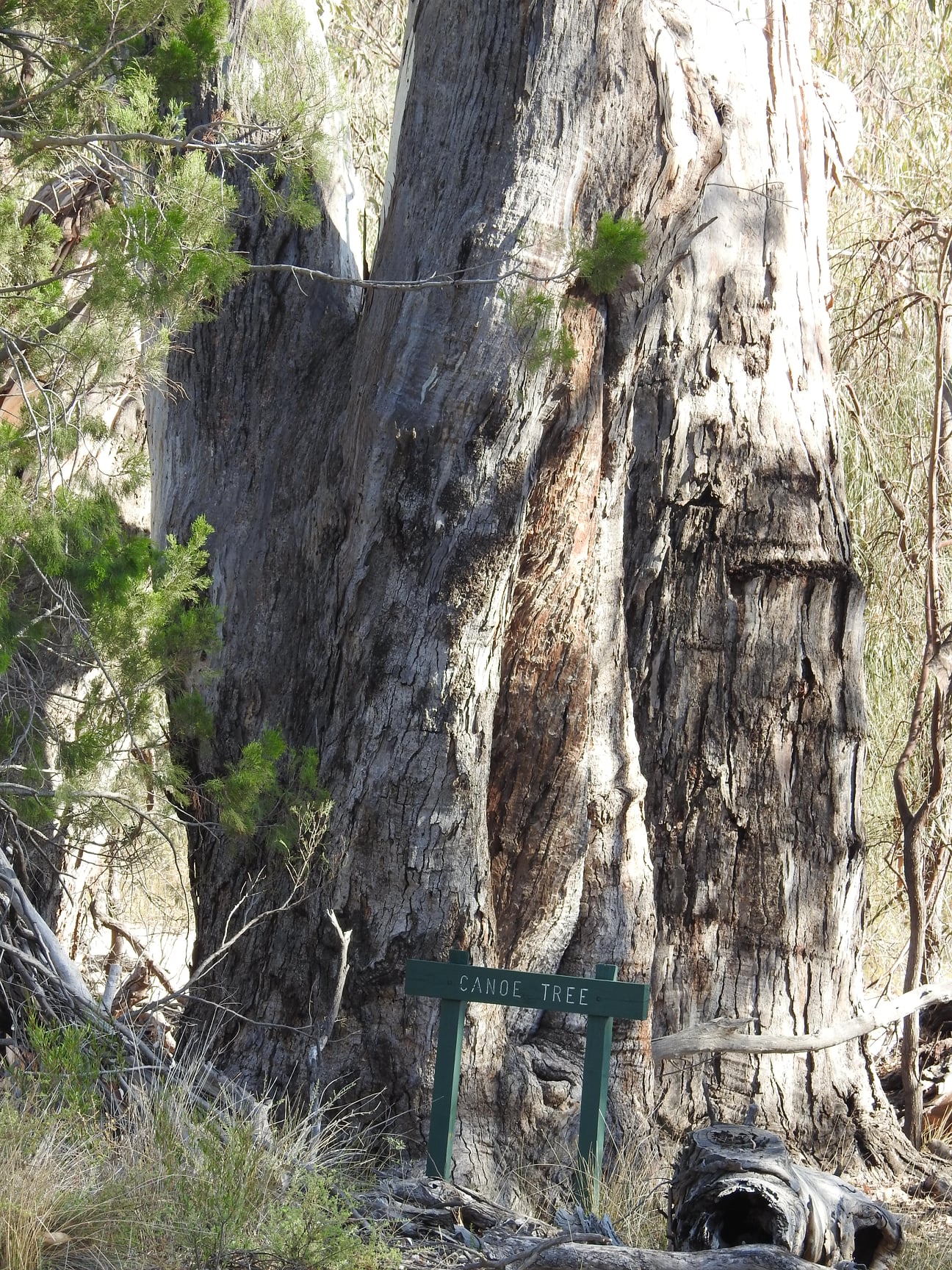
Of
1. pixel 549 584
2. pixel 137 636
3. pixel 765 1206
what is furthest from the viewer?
pixel 549 584

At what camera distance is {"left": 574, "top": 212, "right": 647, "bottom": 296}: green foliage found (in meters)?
4.71

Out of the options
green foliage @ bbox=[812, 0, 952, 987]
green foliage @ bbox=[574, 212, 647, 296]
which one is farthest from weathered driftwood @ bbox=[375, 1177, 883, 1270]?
green foliage @ bbox=[812, 0, 952, 987]

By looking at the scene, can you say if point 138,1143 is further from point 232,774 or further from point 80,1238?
point 232,774

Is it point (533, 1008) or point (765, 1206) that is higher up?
point (533, 1008)

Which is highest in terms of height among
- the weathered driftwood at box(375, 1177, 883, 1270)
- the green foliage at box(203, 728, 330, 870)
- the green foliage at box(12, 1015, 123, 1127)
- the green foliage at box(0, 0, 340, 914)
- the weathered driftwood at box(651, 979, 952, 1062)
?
the green foliage at box(0, 0, 340, 914)

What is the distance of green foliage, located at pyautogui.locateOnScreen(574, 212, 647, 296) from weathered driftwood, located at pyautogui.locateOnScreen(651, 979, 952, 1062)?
2797 millimetres

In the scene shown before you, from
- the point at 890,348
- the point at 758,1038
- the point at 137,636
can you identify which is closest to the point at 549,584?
the point at 137,636

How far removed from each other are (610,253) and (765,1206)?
3060mm

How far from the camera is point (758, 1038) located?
17.7 feet

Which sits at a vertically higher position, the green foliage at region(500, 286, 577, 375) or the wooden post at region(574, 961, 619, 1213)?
the green foliage at region(500, 286, 577, 375)

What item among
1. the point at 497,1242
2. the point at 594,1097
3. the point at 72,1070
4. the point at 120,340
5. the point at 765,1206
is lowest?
the point at 497,1242

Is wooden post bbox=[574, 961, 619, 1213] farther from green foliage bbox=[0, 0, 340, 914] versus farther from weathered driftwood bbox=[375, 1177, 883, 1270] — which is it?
green foliage bbox=[0, 0, 340, 914]

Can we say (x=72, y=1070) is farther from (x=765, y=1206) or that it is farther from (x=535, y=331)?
(x=535, y=331)

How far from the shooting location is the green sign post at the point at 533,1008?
4125 millimetres
